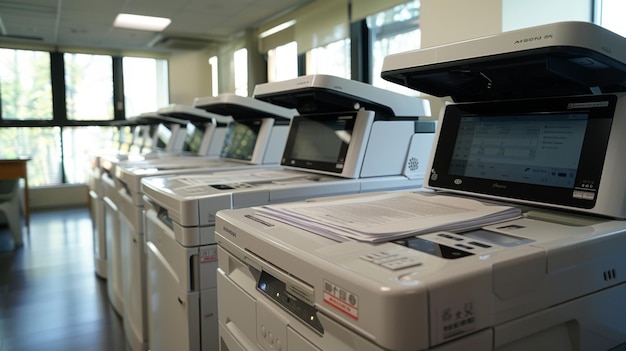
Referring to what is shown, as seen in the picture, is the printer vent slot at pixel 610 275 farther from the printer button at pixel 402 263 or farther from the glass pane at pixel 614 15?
the glass pane at pixel 614 15

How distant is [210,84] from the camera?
22.7ft

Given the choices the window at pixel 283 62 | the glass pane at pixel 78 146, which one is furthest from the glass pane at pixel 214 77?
the glass pane at pixel 78 146

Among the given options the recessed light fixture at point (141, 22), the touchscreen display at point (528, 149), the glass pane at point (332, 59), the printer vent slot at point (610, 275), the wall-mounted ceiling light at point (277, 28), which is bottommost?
the printer vent slot at point (610, 275)

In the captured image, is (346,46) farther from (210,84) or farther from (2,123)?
(2,123)

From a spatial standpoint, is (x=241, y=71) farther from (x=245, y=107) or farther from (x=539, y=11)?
(x=539, y=11)

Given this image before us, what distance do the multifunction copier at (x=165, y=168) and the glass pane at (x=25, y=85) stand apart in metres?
5.31

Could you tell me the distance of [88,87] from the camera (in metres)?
7.13

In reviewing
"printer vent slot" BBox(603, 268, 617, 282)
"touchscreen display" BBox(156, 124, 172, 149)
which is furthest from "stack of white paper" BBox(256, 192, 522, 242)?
"touchscreen display" BBox(156, 124, 172, 149)

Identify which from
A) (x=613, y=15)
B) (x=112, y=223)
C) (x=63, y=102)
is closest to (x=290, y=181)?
(x=613, y=15)

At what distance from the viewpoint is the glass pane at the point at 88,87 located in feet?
23.0

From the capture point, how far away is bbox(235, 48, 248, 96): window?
5809mm

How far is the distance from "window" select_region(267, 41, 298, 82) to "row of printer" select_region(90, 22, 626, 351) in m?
3.64

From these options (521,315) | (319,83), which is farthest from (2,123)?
(521,315)

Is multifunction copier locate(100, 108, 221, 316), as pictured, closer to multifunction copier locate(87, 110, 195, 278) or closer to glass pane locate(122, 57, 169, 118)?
multifunction copier locate(87, 110, 195, 278)
